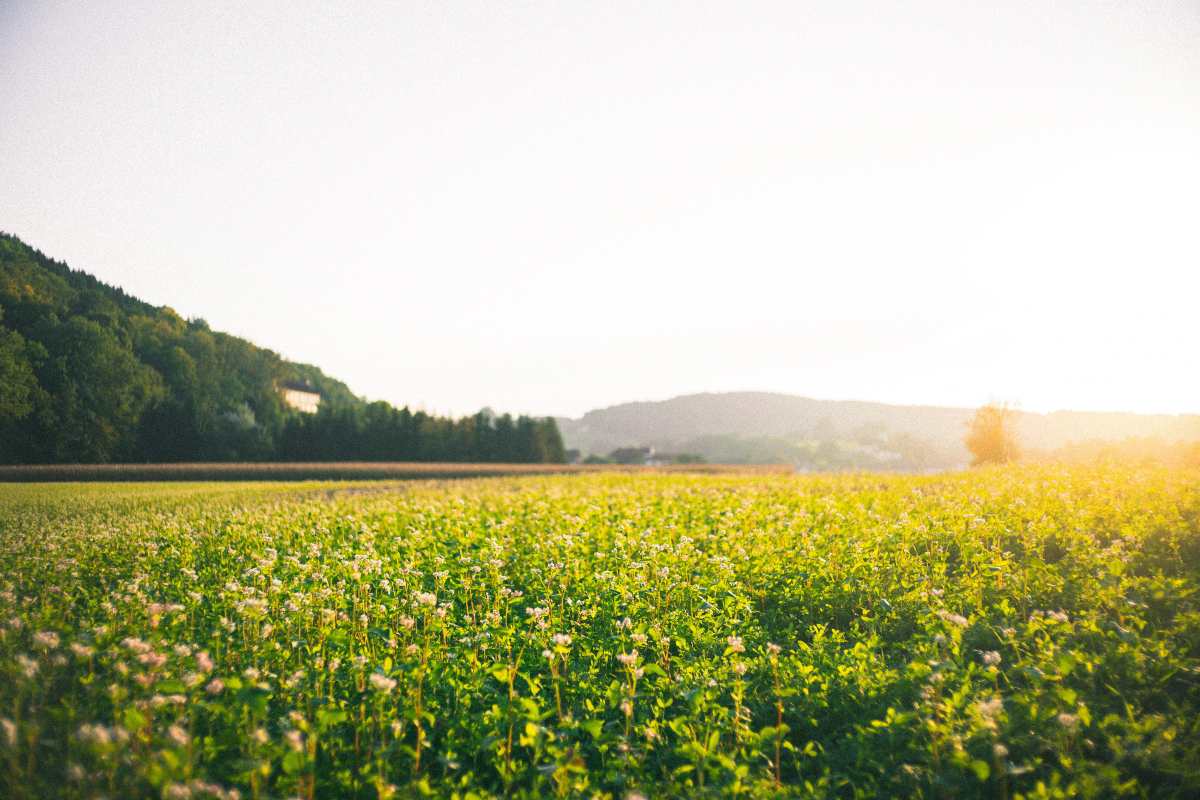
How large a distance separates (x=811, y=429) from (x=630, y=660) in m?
144

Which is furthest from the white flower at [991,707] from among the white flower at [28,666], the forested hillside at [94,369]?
the forested hillside at [94,369]

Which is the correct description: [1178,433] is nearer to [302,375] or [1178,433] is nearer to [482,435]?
[482,435]

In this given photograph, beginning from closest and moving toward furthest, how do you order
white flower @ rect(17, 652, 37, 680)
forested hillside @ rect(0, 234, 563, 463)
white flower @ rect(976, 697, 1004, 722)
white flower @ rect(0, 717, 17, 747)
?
white flower @ rect(0, 717, 17, 747)
white flower @ rect(17, 652, 37, 680)
white flower @ rect(976, 697, 1004, 722)
forested hillside @ rect(0, 234, 563, 463)

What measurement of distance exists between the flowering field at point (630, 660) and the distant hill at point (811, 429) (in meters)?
16.6

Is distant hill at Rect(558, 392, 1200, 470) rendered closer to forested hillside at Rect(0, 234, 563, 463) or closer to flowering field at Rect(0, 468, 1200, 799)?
flowering field at Rect(0, 468, 1200, 799)

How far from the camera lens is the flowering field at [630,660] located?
327 centimetres

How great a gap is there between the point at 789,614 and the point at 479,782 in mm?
4385

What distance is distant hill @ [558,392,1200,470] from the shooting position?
4043 cm

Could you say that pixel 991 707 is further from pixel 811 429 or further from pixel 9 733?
pixel 811 429

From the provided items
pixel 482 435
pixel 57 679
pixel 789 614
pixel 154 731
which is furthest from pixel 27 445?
pixel 482 435

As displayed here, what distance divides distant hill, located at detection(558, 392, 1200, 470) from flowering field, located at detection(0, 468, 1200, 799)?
16.6 m

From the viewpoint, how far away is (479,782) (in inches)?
141

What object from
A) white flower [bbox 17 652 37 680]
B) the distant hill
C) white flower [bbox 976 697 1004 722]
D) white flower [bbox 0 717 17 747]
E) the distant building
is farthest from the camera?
the distant building

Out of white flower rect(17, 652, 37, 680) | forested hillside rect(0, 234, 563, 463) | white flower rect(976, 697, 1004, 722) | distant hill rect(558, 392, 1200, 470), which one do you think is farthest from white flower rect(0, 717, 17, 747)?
distant hill rect(558, 392, 1200, 470)
